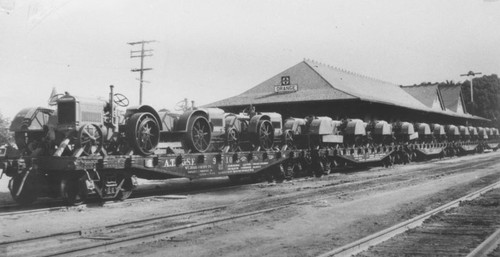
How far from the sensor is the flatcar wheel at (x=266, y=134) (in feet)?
58.1

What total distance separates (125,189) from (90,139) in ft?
5.85

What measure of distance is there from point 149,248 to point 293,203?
5.51 meters

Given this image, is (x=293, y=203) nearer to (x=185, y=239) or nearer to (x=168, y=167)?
(x=168, y=167)

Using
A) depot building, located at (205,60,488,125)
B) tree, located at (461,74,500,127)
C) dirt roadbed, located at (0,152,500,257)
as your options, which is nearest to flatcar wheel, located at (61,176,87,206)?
dirt roadbed, located at (0,152,500,257)

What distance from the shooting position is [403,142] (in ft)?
103

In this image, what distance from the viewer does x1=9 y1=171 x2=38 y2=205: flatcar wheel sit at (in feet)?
36.9

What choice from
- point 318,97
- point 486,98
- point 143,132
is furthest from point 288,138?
point 486,98

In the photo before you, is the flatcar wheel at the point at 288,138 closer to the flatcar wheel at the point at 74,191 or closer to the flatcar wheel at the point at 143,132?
the flatcar wheel at the point at 143,132

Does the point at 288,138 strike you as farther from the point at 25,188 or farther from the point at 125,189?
the point at 25,188

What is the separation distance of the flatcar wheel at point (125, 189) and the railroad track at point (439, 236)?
699 centimetres

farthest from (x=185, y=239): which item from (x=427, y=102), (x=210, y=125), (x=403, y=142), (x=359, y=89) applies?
(x=427, y=102)

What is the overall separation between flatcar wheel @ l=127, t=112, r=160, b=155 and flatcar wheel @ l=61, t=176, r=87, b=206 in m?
1.75

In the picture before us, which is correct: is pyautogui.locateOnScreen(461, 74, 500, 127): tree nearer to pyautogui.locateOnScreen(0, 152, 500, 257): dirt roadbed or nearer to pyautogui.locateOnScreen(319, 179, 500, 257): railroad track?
pyautogui.locateOnScreen(0, 152, 500, 257): dirt roadbed

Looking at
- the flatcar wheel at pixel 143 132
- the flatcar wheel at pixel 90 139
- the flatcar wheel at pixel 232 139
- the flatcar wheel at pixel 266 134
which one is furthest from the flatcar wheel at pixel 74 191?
the flatcar wheel at pixel 266 134
